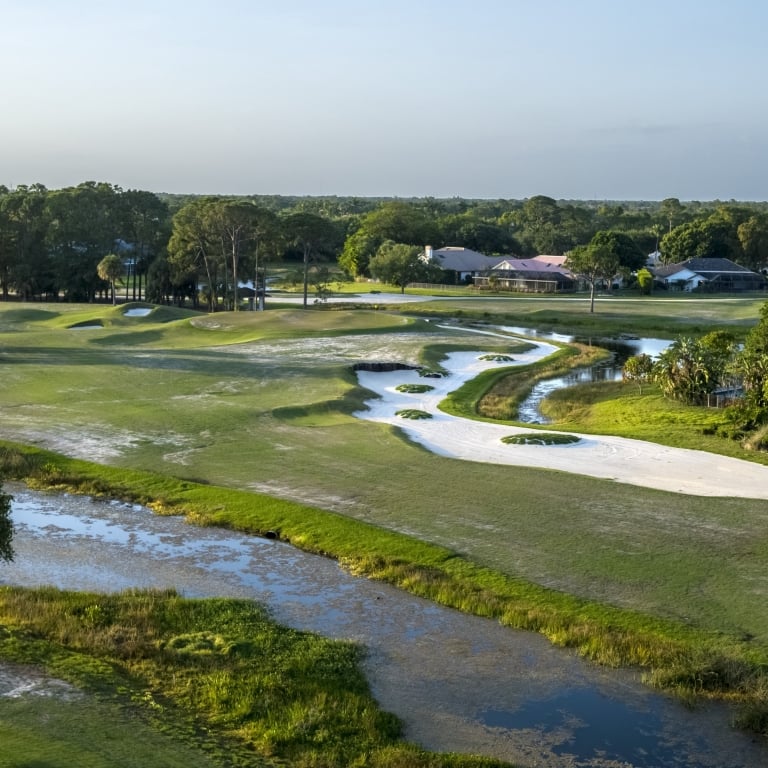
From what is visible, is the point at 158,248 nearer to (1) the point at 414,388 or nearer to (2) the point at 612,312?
(2) the point at 612,312

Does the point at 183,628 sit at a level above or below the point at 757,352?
below

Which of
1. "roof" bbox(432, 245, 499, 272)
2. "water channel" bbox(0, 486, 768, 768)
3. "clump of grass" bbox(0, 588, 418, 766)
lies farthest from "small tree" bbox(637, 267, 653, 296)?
"clump of grass" bbox(0, 588, 418, 766)

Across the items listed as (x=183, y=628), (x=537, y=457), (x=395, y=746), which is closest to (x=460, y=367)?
(x=537, y=457)

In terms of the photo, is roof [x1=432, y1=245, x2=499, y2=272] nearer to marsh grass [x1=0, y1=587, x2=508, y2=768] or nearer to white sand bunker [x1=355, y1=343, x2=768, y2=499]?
white sand bunker [x1=355, y1=343, x2=768, y2=499]

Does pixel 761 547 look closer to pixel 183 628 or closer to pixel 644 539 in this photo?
pixel 644 539

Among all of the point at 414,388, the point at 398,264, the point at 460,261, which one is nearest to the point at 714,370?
the point at 414,388
